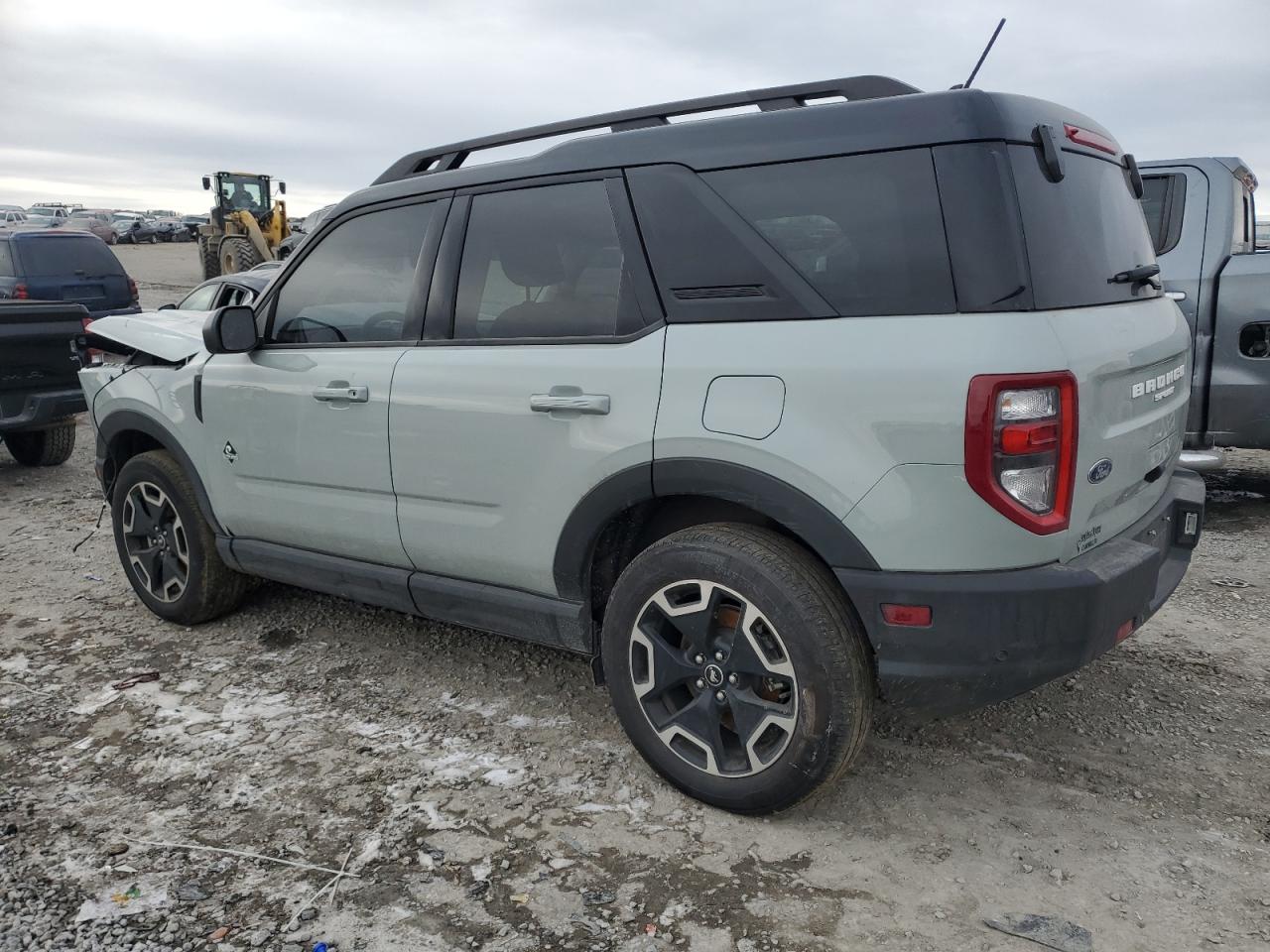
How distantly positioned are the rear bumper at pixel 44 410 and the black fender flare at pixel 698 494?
18.9ft

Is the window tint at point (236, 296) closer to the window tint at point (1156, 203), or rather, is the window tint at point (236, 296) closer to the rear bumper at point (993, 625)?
the window tint at point (1156, 203)

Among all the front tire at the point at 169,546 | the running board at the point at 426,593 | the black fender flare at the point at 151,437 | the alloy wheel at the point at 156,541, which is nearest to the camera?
the running board at the point at 426,593

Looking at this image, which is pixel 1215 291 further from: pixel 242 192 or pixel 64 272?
pixel 242 192

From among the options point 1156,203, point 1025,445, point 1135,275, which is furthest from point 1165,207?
point 1025,445

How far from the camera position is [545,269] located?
→ 10.5 feet

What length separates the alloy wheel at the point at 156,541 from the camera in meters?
4.50

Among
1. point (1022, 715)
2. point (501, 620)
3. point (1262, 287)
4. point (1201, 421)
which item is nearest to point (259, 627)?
point (501, 620)

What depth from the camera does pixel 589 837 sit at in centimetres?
283

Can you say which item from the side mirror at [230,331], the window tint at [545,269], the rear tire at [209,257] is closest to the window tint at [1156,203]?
the window tint at [545,269]

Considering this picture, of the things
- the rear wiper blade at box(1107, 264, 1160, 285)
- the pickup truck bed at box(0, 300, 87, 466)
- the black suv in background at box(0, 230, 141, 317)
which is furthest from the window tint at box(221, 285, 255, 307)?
the rear wiper blade at box(1107, 264, 1160, 285)

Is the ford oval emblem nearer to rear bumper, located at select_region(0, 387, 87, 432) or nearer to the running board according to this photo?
the running board

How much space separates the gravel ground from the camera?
2.47 metres

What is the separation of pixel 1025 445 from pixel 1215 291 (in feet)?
14.0

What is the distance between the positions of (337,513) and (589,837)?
5.17 ft
